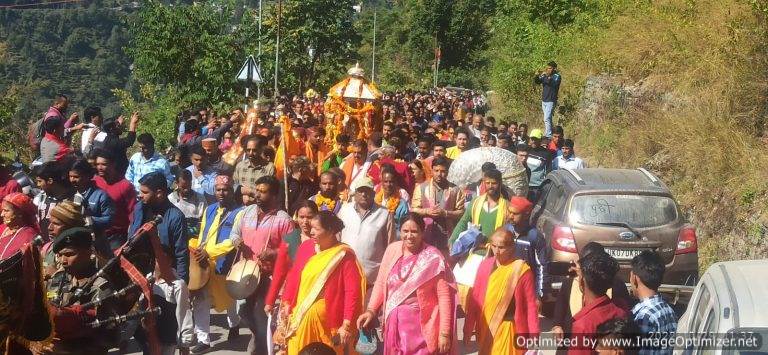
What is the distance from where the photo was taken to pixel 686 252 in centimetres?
995

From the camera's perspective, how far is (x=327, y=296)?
22.3 ft

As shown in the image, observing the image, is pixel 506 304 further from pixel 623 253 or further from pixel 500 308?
pixel 623 253

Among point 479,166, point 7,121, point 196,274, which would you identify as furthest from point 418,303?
point 7,121

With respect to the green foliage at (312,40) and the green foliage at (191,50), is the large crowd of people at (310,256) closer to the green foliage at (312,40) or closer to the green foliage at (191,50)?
the green foliage at (191,50)

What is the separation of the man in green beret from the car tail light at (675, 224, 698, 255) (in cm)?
628

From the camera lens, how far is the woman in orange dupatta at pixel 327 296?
677 cm

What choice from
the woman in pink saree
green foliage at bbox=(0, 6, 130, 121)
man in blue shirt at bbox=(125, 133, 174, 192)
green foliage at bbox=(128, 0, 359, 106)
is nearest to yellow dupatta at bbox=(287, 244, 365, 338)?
the woman in pink saree

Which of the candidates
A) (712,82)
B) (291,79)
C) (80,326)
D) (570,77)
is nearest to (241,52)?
(291,79)

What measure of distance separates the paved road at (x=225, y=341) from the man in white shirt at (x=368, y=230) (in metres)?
1.20

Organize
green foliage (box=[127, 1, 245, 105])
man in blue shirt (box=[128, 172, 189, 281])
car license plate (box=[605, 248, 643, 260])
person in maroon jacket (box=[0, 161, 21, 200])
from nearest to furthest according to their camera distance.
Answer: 1. man in blue shirt (box=[128, 172, 189, 281])
2. person in maroon jacket (box=[0, 161, 21, 200])
3. car license plate (box=[605, 248, 643, 260])
4. green foliage (box=[127, 1, 245, 105])

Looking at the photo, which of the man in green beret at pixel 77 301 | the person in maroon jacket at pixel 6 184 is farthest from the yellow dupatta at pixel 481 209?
the person in maroon jacket at pixel 6 184

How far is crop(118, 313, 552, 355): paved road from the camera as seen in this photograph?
29.9 feet

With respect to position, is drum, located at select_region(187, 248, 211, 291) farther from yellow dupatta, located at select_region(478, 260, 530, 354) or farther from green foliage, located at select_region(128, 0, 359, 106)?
green foliage, located at select_region(128, 0, 359, 106)

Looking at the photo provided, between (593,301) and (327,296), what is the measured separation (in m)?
2.05
